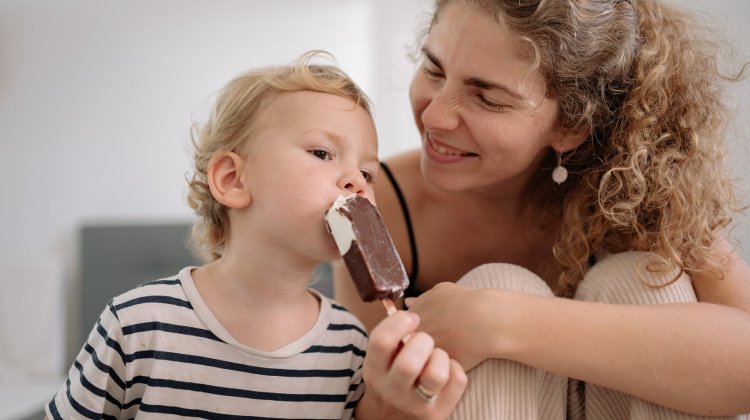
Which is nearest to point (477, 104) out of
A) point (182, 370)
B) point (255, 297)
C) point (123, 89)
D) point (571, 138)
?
point (571, 138)

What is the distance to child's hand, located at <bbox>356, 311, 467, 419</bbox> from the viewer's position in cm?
96

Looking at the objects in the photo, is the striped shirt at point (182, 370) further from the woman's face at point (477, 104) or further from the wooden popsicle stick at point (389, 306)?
the woman's face at point (477, 104)

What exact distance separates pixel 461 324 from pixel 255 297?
1.28 ft

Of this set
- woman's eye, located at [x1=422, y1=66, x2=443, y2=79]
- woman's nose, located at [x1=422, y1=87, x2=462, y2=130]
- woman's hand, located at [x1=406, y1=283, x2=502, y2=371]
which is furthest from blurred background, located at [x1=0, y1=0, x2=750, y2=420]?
woman's hand, located at [x1=406, y1=283, x2=502, y2=371]

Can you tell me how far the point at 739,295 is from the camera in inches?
52.2

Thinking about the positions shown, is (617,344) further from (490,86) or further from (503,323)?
(490,86)

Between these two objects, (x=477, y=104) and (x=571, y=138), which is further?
(x=571, y=138)

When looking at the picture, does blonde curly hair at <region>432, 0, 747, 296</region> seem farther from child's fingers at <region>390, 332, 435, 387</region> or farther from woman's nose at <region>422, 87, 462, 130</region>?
child's fingers at <region>390, 332, 435, 387</region>

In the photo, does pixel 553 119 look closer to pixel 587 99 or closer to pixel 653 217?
pixel 587 99

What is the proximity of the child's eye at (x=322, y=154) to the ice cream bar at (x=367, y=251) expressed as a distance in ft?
0.37

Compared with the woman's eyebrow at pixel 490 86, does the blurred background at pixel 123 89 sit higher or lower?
lower

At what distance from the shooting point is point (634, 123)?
1.47 meters

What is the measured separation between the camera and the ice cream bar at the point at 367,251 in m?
1.05

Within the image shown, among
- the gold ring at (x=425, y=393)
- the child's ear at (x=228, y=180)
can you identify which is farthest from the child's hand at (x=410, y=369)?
the child's ear at (x=228, y=180)
